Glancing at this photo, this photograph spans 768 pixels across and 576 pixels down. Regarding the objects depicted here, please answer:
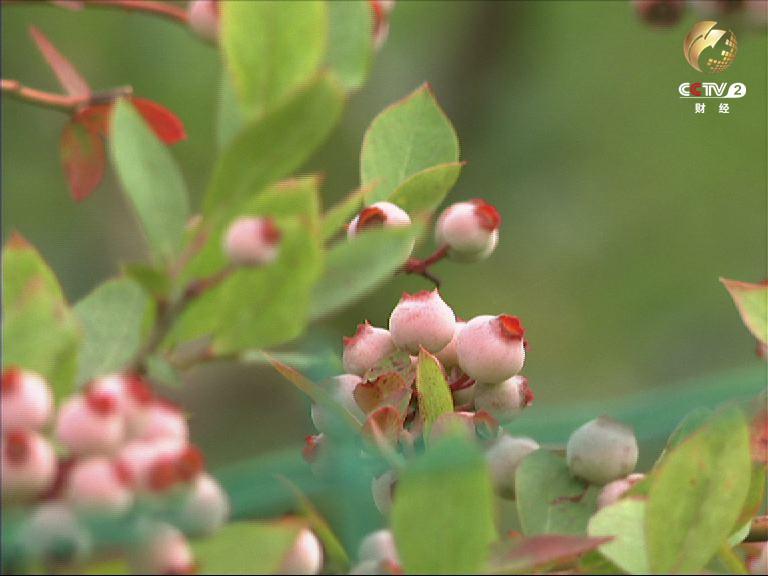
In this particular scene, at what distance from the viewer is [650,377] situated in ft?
7.88

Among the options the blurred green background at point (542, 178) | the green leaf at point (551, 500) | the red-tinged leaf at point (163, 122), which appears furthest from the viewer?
the blurred green background at point (542, 178)

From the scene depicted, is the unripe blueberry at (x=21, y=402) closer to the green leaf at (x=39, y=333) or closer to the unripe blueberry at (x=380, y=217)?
the green leaf at (x=39, y=333)

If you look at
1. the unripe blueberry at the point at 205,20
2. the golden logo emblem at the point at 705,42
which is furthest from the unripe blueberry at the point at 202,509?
the golden logo emblem at the point at 705,42

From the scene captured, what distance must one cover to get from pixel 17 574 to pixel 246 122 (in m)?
0.10

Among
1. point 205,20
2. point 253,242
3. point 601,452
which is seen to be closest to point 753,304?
point 601,452

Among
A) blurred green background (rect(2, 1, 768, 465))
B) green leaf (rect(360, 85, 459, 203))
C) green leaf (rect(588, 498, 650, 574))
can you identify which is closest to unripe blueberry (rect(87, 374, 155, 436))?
green leaf (rect(588, 498, 650, 574))

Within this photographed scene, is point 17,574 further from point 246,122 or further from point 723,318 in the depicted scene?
point 723,318

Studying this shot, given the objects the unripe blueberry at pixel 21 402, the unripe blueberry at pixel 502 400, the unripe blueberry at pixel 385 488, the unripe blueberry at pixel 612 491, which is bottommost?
the unripe blueberry at pixel 385 488

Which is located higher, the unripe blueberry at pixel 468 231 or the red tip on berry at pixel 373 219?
the red tip on berry at pixel 373 219

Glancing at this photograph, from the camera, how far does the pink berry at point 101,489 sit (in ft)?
0.80

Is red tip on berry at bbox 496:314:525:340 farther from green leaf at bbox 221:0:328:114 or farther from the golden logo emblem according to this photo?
the golden logo emblem

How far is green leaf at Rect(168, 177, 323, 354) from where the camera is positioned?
27 centimetres

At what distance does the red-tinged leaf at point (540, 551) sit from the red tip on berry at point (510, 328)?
0.40 ft

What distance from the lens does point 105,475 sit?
245 mm
